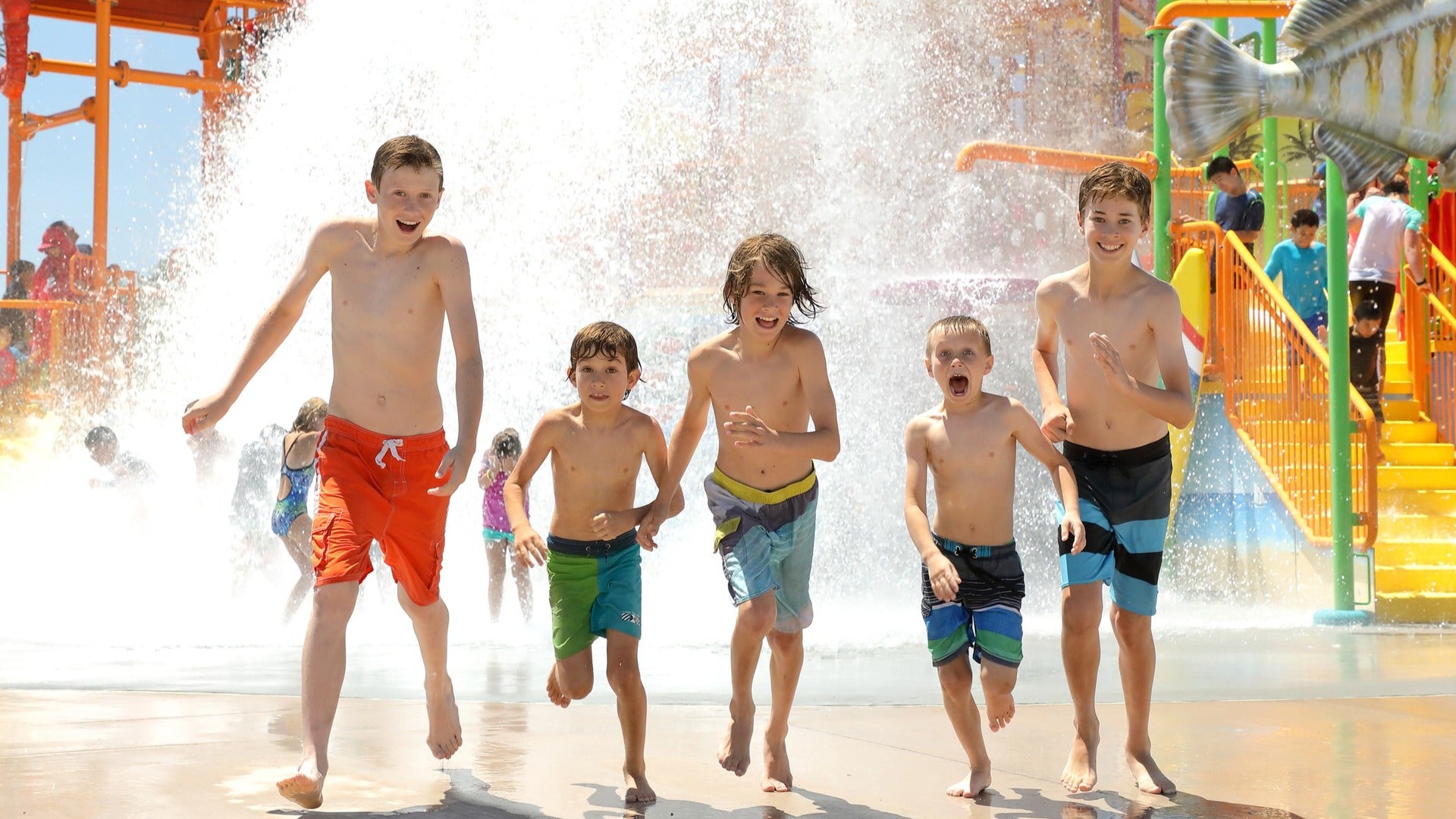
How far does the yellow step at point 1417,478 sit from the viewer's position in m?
9.26

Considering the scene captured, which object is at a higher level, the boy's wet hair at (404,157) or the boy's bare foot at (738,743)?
the boy's wet hair at (404,157)

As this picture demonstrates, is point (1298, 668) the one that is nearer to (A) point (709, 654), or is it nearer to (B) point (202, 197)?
(A) point (709, 654)

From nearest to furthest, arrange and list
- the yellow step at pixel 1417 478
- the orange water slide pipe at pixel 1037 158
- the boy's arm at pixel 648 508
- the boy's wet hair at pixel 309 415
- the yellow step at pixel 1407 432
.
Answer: the boy's arm at pixel 648 508, the boy's wet hair at pixel 309 415, the orange water slide pipe at pixel 1037 158, the yellow step at pixel 1417 478, the yellow step at pixel 1407 432

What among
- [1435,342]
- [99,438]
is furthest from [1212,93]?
[1435,342]

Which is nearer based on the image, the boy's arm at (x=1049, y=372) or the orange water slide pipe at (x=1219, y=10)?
the boy's arm at (x=1049, y=372)

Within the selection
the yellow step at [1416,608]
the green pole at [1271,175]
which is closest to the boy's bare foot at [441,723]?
the yellow step at [1416,608]

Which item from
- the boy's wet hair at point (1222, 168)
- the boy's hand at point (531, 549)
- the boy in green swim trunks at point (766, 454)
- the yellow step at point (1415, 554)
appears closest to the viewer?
the boy's hand at point (531, 549)

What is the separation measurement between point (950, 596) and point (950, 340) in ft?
2.17

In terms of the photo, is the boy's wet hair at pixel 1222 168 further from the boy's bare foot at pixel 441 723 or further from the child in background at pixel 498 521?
the boy's bare foot at pixel 441 723

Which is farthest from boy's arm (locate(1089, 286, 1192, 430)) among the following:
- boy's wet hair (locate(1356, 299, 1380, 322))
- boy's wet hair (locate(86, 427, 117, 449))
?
boy's wet hair (locate(86, 427, 117, 449))

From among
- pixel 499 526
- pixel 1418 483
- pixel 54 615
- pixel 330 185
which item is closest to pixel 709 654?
pixel 499 526

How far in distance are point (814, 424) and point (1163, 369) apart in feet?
2.94

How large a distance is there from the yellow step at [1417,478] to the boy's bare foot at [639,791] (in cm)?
714

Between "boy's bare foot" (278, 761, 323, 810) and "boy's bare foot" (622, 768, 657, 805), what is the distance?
0.69m
